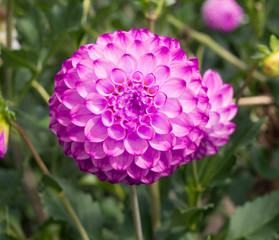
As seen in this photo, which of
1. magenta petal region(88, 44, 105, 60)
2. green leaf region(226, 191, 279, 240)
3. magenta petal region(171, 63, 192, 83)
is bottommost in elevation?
green leaf region(226, 191, 279, 240)

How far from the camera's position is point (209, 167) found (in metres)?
0.66

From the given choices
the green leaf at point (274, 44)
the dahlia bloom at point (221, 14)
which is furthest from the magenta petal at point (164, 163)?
the dahlia bloom at point (221, 14)

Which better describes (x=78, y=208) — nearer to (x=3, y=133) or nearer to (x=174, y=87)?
(x=3, y=133)

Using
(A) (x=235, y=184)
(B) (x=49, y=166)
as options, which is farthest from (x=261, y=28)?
(B) (x=49, y=166)

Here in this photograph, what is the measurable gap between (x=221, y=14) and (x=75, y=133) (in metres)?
0.89

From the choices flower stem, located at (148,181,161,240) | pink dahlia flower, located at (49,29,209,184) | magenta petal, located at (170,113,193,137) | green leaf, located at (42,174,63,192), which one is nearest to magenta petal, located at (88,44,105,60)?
pink dahlia flower, located at (49,29,209,184)

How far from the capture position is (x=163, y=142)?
42 cm

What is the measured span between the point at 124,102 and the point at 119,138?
1.8 inches

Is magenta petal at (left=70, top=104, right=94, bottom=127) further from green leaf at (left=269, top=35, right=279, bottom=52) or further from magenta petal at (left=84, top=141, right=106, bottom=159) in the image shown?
green leaf at (left=269, top=35, right=279, bottom=52)

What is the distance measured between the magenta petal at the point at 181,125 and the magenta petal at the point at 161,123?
10mm

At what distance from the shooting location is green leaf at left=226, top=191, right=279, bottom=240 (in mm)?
685

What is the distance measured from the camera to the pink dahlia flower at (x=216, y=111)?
513 millimetres

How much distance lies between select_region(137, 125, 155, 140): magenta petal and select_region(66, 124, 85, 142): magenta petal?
2.4 inches

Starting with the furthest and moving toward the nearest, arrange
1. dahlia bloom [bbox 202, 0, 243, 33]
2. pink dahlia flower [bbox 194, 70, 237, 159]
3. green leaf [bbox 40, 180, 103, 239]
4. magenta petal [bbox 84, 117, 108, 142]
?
dahlia bloom [bbox 202, 0, 243, 33] < green leaf [bbox 40, 180, 103, 239] < pink dahlia flower [bbox 194, 70, 237, 159] < magenta petal [bbox 84, 117, 108, 142]
